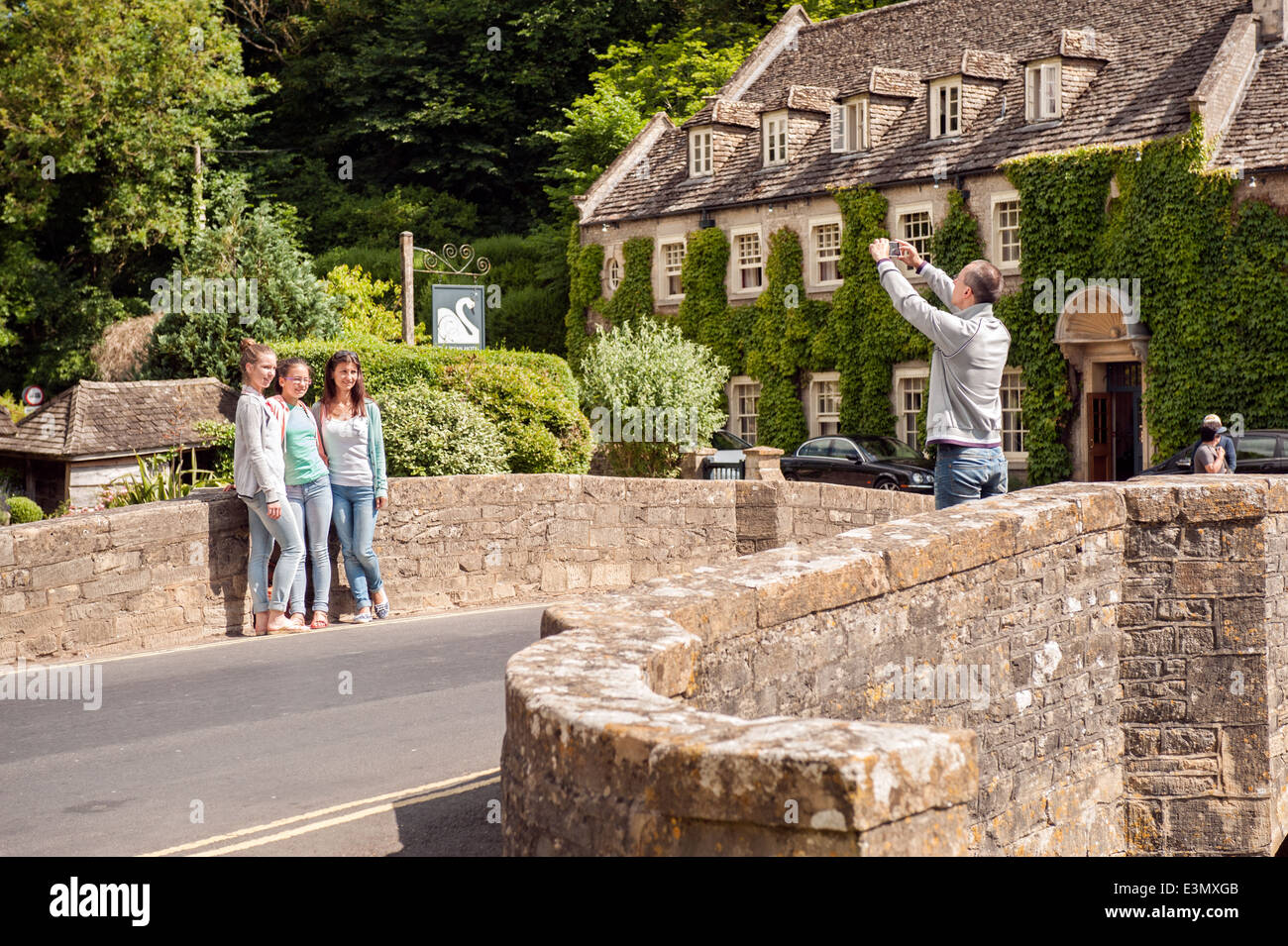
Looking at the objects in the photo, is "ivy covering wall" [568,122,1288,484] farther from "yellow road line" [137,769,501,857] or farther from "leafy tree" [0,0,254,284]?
"yellow road line" [137,769,501,857]

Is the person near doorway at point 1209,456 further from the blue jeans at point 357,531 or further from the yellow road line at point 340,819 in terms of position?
the yellow road line at point 340,819

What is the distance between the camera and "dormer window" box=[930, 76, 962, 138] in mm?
32531

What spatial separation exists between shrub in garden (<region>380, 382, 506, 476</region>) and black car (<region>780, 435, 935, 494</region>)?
44.6 ft

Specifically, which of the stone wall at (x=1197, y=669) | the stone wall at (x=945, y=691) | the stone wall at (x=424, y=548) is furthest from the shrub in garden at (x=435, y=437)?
the stone wall at (x=1197, y=669)

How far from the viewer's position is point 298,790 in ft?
22.7

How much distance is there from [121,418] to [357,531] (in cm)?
2123

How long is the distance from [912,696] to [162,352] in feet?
113

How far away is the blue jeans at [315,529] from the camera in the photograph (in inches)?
456

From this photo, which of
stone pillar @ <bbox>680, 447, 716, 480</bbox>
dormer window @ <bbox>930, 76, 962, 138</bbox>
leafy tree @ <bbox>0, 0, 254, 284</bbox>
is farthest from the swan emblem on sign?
leafy tree @ <bbox>0, 0, 254, 284</bbox>

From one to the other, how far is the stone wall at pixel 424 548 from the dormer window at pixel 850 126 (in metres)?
19.2

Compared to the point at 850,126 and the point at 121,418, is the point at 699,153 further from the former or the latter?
the point at 121,418
